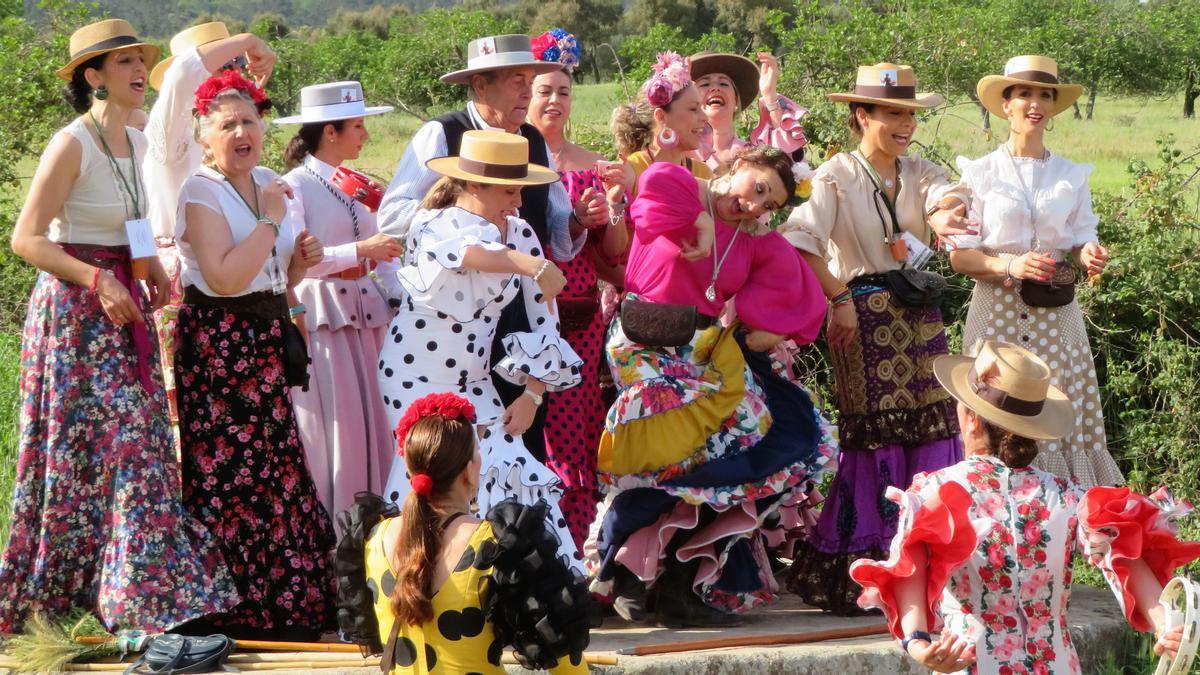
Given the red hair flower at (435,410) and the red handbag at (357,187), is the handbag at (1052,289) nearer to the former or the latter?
the red handbag at (357,187)

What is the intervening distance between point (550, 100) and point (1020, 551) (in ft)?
10.6

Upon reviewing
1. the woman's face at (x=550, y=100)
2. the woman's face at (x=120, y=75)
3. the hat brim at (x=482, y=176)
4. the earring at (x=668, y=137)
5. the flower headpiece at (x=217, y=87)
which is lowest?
the hat brim at (x=482, y=176)

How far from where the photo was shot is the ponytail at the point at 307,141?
242 inches

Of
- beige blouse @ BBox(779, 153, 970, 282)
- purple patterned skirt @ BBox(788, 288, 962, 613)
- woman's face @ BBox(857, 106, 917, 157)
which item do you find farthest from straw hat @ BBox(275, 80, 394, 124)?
purple patterned skirt @ BBox(788, 288, 962, 613)

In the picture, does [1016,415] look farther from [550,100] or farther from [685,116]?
[550,100]

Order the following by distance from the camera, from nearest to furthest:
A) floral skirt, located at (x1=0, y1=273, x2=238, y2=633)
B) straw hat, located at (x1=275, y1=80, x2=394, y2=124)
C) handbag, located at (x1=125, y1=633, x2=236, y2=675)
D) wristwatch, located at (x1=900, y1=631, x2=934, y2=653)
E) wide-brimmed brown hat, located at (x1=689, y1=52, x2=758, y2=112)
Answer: wristwatch, located at (x1=900, y1=631, x2=934, y2=653) < handbag, located at (x1=125, y1=633, x2=236, y2=675) < floral skirt, located at (x1=0, y1=273, x2=238, y2=633) < straw hat, located at (x1=275, y1=80, x2=394, y2=124) < wide-brimmed brown hat, located at (x1=689, y1=52, x2=758, y2=112)

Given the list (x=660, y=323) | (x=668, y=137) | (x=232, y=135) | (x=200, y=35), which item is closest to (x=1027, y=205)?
(x=668, y=137)

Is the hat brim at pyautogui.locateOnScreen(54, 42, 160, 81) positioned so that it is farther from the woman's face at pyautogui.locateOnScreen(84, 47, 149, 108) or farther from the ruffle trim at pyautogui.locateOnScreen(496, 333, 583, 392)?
the ruffle trim at pyautogui.locateOnScreen(496, 333, 583, 392)

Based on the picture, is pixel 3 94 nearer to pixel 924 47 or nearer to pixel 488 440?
pixel 924 47

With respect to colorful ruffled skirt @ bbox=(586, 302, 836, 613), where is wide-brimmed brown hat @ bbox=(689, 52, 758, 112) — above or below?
above

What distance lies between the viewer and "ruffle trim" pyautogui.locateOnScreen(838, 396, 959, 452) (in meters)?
5.89

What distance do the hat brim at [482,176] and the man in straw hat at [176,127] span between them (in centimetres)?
101

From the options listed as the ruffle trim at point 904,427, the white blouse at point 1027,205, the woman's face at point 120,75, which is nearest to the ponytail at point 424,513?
the woman's face at point 120,75

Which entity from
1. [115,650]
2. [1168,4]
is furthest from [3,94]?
[1168,4]
